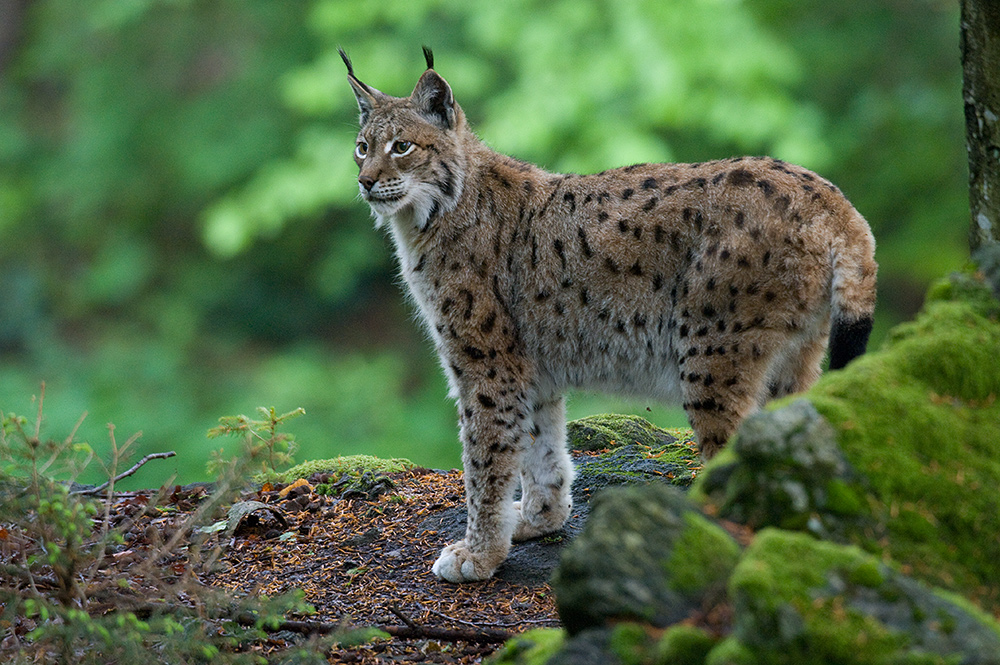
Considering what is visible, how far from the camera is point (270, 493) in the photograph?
474 centimetres

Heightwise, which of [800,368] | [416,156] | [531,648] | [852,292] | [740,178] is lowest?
[531,648]

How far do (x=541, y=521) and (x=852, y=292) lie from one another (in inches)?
63.7

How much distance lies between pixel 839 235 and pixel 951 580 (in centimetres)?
166

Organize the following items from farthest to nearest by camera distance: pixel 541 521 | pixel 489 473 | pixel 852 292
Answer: pixel 541 521, pixel 489 473, pixel 852 292

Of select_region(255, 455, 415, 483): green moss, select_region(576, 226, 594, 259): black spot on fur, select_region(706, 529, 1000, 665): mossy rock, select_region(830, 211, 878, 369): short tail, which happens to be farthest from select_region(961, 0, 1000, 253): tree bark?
select_region(255, 455, 415, 483): green moss

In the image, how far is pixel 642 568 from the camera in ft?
6.79

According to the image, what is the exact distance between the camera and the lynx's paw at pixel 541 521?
422cm

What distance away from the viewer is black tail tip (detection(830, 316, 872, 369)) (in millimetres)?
3248

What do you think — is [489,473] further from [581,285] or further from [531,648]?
[531,648]

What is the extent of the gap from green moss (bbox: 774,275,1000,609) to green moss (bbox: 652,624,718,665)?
448 mm

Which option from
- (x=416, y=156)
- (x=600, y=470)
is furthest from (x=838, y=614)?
(x=416, y=156)

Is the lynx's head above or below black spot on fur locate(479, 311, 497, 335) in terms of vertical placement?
above

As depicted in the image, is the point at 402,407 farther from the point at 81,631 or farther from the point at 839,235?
the point at 81,631

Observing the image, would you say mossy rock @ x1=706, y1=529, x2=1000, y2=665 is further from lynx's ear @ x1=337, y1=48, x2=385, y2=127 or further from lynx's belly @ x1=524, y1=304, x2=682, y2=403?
lynx's ear @ x1=337, y1=48, x2=385, y2=127
